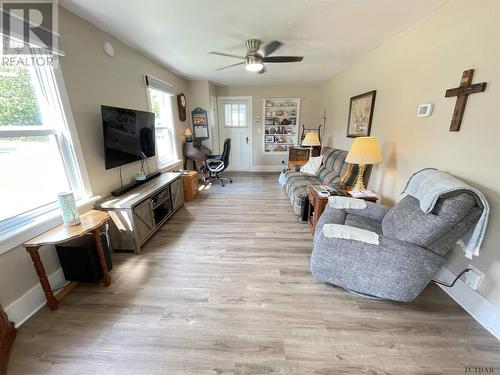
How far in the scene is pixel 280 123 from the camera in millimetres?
5859

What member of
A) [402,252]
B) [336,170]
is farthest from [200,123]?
[402,252]

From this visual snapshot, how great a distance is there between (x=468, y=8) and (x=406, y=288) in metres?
2.17

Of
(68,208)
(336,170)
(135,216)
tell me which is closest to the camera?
(68,208)

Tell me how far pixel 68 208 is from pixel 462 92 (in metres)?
3.24

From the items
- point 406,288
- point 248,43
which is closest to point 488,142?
point 406,288

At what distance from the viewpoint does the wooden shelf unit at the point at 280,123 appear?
5.69 meters

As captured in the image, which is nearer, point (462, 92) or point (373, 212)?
point (462, 92)

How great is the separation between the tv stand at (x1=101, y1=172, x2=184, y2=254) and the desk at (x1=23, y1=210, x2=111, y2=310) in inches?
12.5

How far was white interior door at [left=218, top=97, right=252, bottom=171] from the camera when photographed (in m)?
5.70

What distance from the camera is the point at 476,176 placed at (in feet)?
4.83

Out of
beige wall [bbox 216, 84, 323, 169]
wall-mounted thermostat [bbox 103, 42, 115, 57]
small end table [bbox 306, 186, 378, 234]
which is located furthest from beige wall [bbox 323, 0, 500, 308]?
wall-mounted thermostat [bbox 103, 42, 115, 57]

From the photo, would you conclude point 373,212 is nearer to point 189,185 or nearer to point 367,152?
point 367,152

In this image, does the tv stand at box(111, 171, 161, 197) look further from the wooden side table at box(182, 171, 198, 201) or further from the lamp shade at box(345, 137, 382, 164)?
the lamp shade at box(345, 137, 382, 164)

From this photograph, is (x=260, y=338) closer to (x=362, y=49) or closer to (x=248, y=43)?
(x=248, y=43)
